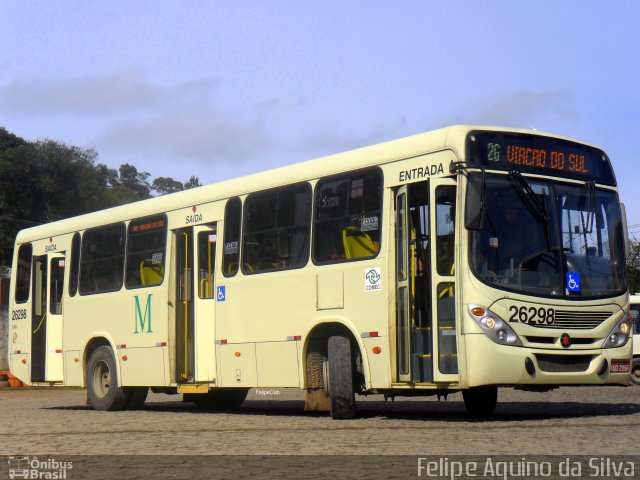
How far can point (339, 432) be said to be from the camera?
1257 centimetres

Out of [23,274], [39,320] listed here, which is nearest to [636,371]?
[39,320]

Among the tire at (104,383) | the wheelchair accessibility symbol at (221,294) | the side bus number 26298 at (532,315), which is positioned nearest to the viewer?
the side bus number 26298 at (532,315)

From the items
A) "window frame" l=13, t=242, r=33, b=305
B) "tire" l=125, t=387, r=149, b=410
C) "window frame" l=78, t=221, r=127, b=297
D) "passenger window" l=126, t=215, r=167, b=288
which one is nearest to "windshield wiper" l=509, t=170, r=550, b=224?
"passenger window" l=126, t=215, r=167, b=288

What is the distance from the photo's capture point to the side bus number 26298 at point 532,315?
42.6 ft

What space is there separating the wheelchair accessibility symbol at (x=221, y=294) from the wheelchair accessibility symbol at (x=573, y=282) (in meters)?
5.47

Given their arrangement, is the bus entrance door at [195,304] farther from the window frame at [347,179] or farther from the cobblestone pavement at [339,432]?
the window frame at [347,179]

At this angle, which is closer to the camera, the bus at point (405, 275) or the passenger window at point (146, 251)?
the bus at point (405, 275)

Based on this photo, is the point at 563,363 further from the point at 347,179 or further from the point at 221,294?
the point at 221,294

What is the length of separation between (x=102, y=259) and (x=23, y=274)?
9.69 feet

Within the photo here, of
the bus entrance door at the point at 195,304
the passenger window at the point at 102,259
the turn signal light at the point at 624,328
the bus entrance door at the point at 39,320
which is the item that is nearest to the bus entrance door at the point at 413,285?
the turn signal light at the point at 624,328

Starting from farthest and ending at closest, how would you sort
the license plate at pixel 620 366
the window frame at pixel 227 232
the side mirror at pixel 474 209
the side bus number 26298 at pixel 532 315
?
the window frame at pixel 227 232 < the license plate at pixel 620 366 < the side bus number 26298 at pixel 532 315 < the side mirror at pixel 474 209

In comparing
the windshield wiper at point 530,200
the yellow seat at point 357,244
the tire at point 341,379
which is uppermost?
the windshield wiper at point 530,200

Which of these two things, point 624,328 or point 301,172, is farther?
point 301,172

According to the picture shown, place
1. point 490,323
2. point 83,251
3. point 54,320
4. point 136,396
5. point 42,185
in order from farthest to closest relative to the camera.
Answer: point 42,185 → point 54,320 → point 83,251 → point 136,396 → point 490,323
